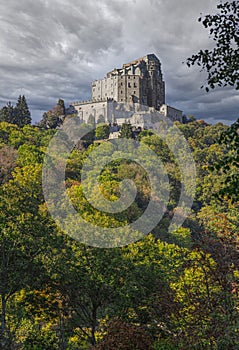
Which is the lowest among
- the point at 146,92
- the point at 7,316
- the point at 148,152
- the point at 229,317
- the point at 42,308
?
the point at 7,316

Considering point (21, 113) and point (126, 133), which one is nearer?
point (126, 133)

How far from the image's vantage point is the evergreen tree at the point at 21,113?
71.0 m

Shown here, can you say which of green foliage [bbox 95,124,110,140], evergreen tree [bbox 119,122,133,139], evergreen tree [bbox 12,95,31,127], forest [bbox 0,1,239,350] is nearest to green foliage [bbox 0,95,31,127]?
evergreen tree [bbox 12,95,31,127]

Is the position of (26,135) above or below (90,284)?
above

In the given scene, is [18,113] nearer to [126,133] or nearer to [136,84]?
[126,133]

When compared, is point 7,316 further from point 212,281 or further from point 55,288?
point 212,281

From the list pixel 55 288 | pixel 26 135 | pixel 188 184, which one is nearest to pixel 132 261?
pixel 55 288

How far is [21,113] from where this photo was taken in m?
71.9

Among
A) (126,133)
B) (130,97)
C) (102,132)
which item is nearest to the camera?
(126,133)

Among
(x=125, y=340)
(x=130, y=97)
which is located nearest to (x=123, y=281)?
(x=125, y=340)

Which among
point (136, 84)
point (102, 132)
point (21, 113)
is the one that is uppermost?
point (136, 84)

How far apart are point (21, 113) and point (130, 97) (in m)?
27.7

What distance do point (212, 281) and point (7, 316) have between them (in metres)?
11.0

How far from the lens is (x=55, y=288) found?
46.6 feet
